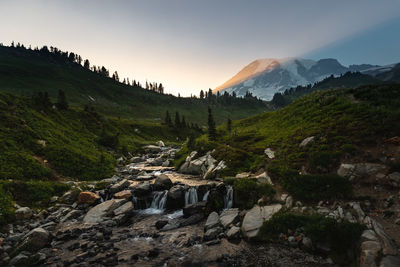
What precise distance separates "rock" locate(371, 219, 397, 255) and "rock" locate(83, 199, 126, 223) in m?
21.2

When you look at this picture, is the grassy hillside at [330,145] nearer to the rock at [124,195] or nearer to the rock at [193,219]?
the rock at [193,219]

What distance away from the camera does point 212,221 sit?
1595 cm

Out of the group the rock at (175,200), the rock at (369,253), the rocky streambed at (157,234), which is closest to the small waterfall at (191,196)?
the rocky streambed at (157,234)

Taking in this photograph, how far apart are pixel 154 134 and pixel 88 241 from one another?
85467 mm

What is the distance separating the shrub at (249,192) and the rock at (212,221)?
286cm

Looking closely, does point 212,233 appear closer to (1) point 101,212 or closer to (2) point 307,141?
(1) point 101,212

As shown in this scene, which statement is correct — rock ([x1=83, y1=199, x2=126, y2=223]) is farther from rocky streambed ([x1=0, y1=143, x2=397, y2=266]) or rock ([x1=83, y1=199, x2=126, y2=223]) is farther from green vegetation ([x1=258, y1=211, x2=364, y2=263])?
green vegetation ([x1=258, y1=211, x2=364, y2=263])

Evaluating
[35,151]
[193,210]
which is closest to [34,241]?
[193,210]

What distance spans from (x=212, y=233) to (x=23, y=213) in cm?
1808

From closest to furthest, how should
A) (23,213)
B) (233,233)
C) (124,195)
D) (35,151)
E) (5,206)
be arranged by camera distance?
(233,233), (5,206), (23,213), (124,195), (35,151)

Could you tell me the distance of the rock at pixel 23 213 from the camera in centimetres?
1723

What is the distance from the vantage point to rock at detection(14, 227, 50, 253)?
1325 centimetres

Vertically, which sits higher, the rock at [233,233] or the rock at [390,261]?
the rock at [390,261]

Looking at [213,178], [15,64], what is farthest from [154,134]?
[15,64]
